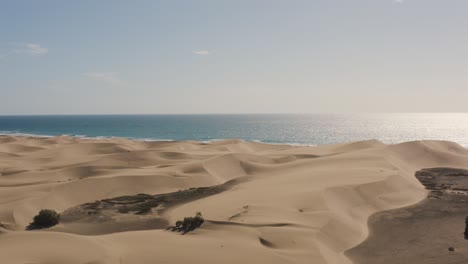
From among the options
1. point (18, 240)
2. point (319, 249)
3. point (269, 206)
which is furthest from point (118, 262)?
point (269, 206)

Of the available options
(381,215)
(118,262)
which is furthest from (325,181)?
(118,262)

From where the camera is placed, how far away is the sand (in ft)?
37.9


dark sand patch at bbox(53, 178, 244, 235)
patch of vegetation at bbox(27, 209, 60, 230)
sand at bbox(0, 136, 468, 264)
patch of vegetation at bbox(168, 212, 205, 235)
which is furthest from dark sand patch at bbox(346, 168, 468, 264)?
Answer: patch of vegetation at bbox(27, 209, 60, 230)

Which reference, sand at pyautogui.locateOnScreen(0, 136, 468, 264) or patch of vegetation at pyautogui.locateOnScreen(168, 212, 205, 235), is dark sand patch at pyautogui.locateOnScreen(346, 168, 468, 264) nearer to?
sand at pyautogui.locateOnScreen(0, 136, 468, 264)

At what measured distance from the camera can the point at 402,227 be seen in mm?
16453

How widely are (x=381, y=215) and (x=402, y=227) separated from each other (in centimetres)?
202

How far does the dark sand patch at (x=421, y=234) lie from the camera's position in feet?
42.0

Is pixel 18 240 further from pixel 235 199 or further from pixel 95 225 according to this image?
pixel 235 199

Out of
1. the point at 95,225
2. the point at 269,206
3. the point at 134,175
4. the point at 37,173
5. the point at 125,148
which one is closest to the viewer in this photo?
the point at 95,225

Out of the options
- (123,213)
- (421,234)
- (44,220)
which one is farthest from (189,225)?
(421,234)

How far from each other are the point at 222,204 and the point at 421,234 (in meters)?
9.11

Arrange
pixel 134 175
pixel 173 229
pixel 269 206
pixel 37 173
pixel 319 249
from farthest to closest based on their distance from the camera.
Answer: pixel 37 173 → pixel 134 175 → pixel 269 206 → pixel 173 229 → pixel 319 249

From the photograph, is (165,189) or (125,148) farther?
(125,148)

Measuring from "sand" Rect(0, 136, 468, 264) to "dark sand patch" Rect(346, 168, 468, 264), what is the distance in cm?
66
